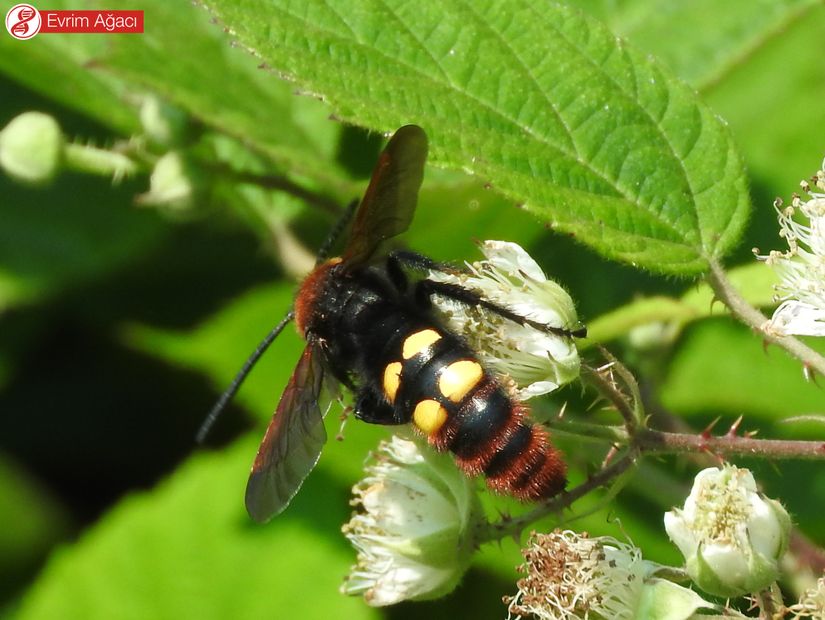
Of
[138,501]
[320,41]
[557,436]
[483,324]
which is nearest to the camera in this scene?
[557,436]

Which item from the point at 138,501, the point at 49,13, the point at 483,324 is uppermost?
the point at 483,324

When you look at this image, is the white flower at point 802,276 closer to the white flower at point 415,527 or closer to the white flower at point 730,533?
the white flower at point 730,533

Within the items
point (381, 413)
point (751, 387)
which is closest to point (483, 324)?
point (381, 413)

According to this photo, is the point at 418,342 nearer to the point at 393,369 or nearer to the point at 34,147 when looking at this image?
the point at 393,369

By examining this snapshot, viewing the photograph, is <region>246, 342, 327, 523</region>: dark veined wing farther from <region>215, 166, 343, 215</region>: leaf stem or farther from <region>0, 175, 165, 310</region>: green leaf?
<region>0, 175, 165, 310</region>: green leaf

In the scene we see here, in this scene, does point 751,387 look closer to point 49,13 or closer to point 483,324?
point 483,324

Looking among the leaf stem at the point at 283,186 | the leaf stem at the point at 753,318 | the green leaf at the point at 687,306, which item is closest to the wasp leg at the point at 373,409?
the green leaf at the point at 687,306

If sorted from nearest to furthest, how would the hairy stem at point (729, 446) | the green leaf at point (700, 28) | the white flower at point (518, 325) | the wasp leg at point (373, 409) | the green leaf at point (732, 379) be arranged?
1. the hairy stem at point (729, 446)
2. the white flower at point (518, 325)
3. the wasp leg at point (373, 409)
4. the green leaf at point (700, 28)
5. the green leaf at point (732, 379)
